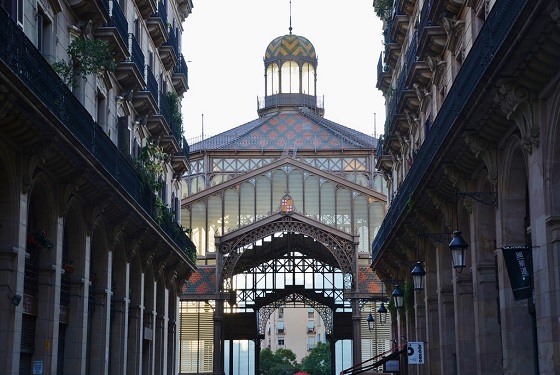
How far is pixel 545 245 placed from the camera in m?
18.3

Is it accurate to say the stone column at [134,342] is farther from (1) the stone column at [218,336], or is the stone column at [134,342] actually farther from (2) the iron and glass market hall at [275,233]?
(1) the stone column at [218,336]

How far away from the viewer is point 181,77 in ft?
146

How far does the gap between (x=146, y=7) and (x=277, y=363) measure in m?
88.6

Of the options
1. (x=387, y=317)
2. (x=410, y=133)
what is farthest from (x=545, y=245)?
(x=387, y=317)

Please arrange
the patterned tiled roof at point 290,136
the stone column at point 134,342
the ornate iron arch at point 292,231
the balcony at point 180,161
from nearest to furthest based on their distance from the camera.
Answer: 1. the stone column at point 134,342
2. the balcony at point 180,161
3. the ornate iron arch at point 292,231
4. the patterned tiled roof at point 290,136

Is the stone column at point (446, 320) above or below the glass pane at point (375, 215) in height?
below

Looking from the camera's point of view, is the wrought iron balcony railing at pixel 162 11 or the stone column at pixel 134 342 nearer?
the stone column at pixel 134 342

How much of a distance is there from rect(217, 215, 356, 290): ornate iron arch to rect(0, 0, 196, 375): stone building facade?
1301 centimetres

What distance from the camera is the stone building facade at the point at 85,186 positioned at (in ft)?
67.8

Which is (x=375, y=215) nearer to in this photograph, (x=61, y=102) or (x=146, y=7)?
(x=146, y=7)

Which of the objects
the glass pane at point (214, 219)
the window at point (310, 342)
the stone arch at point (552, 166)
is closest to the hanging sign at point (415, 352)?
the stone arch at point (552, 166)

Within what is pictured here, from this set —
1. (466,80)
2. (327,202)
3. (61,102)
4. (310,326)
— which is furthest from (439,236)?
(310,326)

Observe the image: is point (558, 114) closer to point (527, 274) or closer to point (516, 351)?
point (527, 274)

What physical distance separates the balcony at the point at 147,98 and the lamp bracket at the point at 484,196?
1397 centimetres
